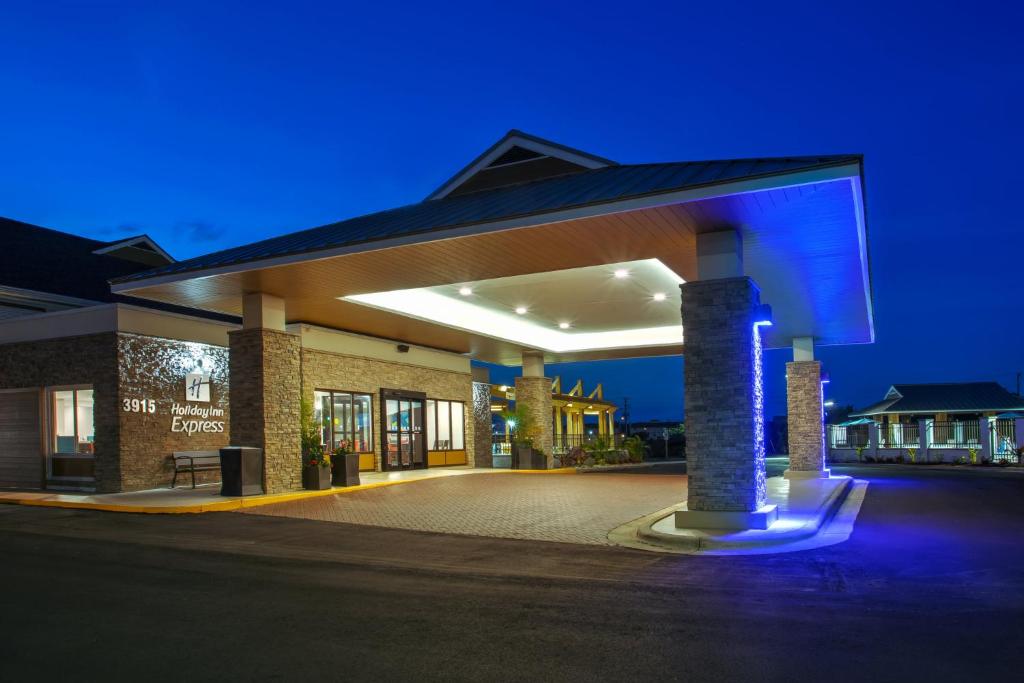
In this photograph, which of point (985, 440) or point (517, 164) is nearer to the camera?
point (517, 164)

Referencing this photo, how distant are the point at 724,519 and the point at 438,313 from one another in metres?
12.0

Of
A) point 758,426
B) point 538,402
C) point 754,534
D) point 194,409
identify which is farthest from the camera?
point 538,402

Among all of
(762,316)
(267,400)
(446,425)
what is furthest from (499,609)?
(446,425)

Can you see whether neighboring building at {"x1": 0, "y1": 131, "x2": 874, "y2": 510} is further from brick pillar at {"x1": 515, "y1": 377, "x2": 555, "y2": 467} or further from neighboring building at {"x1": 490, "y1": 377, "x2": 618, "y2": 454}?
neighboring building at {"x1": 490, "y1": 377, "x2": 618, "y2": 454}

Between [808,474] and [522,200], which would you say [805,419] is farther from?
[522,200]

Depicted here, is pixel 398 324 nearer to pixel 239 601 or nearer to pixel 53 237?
pixel 53 237

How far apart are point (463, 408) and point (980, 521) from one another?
20.5 m

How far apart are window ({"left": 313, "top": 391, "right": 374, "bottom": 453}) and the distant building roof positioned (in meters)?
36.3

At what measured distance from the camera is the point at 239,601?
7.44 metres

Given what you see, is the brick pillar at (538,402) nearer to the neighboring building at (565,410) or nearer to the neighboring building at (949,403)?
the neighboring building at (565,410)

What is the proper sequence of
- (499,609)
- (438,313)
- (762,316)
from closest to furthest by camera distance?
(499,609) → (762,316) → (438,313)

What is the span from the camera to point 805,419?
25938 mm

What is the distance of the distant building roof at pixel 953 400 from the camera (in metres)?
46.9

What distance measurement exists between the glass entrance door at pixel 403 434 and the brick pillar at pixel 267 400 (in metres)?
8.57
